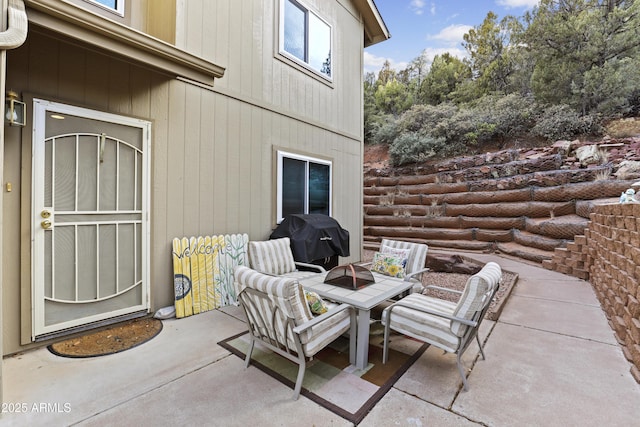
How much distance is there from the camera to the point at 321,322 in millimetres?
2256

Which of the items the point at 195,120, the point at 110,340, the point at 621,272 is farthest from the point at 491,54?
the point at 110,340

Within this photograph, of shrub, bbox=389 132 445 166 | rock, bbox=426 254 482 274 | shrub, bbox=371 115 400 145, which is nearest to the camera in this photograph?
rock, bbox=426 254 482 274

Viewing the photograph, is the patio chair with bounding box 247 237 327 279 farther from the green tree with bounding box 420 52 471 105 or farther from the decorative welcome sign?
the green tree with bounding box 420 52 471 105

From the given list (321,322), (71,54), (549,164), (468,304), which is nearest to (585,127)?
(549,164)

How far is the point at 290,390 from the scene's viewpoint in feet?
7.02

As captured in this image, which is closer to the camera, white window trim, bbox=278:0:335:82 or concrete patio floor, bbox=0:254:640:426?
concrete patio floor, bbox=0:254:640:426

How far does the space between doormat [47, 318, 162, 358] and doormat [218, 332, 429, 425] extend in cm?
91

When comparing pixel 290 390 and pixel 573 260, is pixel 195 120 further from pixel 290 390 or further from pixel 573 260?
pixel 573 260

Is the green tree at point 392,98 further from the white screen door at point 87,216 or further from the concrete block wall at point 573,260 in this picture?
the white screen door at point 87,216

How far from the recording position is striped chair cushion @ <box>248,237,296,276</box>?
386 centimetres

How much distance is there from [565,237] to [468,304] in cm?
554

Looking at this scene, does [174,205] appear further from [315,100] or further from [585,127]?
[585,127]

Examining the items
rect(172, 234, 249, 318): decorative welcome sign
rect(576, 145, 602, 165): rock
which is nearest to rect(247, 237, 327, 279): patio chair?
rect(172, 234, 249, 318): decorative welcome sign

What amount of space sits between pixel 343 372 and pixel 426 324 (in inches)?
32.0
